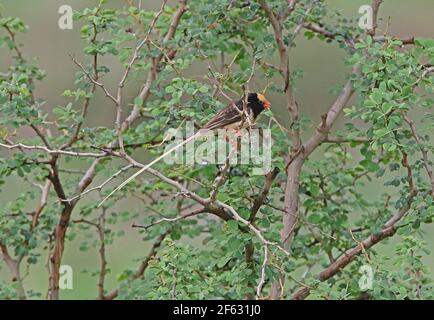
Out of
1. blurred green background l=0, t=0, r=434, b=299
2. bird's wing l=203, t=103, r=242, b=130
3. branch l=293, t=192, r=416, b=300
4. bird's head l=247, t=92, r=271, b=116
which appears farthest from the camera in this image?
blurred green background l=0, t=0, r=434, b=299

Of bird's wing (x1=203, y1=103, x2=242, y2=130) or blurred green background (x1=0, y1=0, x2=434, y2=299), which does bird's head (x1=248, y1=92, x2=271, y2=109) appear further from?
blurred green background (x1=0, y1=0, x2=434, y2=299)

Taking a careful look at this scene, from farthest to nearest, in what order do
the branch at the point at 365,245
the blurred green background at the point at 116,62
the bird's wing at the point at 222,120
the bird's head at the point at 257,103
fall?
the blurred green background at the point at 116,62 → the bird's head at the point at 257,103 → the branch at the point at 365,245 → the bird's wing at the point at 222,120

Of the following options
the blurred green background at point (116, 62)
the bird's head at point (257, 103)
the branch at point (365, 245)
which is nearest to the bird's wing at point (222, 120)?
the bird's head at point (257, 103)

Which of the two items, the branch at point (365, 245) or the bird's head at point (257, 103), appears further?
the bird's head at point (257, 103)

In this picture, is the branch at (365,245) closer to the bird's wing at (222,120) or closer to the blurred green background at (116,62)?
the bird's wing at (222,120)

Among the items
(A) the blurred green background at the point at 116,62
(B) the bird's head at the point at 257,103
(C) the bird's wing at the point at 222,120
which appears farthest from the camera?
(A) the blurred green background at the point at 116,62

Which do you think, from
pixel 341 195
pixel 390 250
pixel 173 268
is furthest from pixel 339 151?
pixel 390 250

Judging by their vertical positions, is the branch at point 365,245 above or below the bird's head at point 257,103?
below

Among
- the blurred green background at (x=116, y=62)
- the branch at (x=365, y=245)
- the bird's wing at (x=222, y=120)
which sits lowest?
the branch at (x=365, y=245)

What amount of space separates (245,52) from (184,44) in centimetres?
51

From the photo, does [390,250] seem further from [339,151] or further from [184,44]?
[184,44]

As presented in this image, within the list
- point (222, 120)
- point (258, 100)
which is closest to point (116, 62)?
point (258, 100)

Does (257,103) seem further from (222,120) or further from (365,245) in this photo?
(365,245)

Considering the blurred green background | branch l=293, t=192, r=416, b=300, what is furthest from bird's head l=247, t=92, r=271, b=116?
the blurred green background
